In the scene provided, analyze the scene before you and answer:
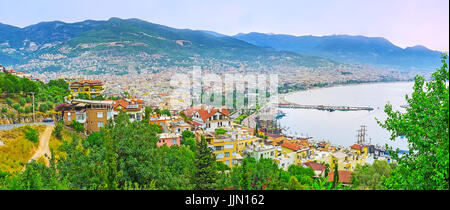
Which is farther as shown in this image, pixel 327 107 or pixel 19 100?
pixel 327 107

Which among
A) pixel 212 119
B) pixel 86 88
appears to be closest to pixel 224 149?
pixel 212 119

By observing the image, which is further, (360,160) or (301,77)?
(301,77)

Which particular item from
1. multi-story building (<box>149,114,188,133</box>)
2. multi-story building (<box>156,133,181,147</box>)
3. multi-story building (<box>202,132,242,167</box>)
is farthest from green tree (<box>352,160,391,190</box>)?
multi-story building (<box>149,114,188,133</box>)

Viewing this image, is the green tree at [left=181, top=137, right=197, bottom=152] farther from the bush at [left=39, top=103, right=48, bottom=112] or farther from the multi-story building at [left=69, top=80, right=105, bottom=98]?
the multi-story building at [left=69, top=80, right=105, bottom=98]

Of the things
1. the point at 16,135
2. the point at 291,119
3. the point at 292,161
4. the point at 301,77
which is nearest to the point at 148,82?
the point at 291,119

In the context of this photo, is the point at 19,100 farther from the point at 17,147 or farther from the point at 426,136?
the point at 426,136
